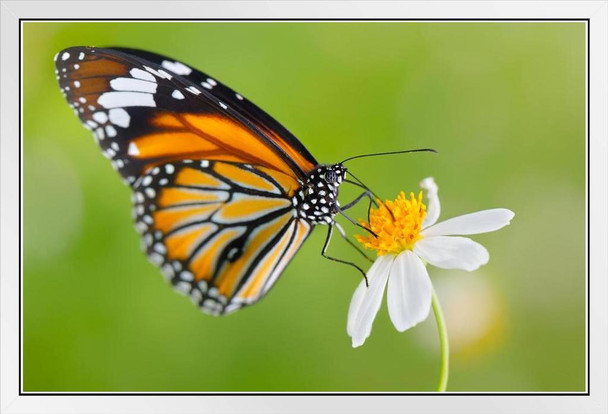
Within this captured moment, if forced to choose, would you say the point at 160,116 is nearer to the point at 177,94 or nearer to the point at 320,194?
the point at 177,94

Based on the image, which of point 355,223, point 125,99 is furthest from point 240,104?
point 355,223

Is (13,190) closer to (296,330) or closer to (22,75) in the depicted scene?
(22,75)

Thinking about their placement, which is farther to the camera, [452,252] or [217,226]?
[217,226]

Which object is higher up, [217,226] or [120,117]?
[120,117]

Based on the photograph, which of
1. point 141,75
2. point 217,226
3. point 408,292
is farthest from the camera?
point 217,226

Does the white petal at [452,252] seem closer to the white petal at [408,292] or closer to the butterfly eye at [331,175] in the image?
the white petal at [408,292]

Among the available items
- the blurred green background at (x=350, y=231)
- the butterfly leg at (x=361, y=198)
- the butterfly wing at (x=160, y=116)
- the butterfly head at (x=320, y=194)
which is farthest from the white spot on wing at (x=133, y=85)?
the butterfly leg at (x=361, y=198)
